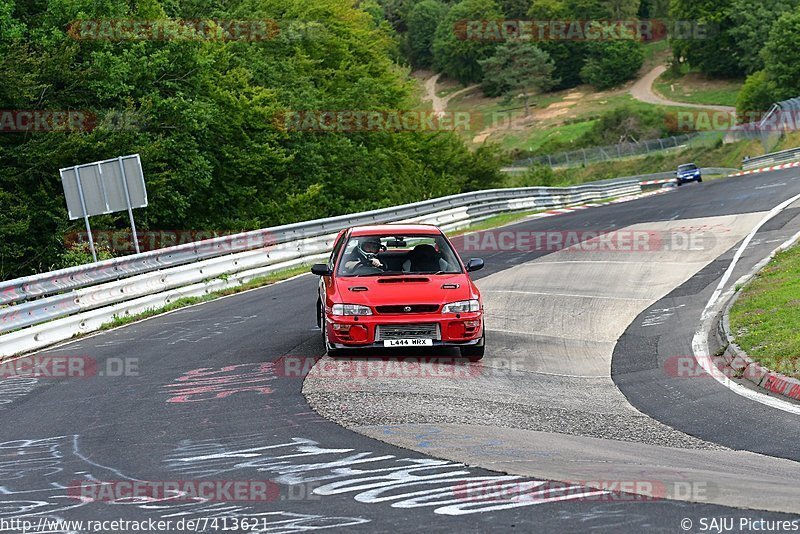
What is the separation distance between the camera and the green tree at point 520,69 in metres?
144

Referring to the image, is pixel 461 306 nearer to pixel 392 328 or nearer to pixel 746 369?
pixel 392 328

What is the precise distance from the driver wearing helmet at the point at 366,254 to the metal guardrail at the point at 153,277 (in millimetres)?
5142

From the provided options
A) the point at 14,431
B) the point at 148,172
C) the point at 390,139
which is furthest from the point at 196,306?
the point at 390,139

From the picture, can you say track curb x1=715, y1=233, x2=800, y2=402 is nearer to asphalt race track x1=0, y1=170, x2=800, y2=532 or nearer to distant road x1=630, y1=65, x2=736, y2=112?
asphalt race track x1=0, y1=170, x2=800, y2=532

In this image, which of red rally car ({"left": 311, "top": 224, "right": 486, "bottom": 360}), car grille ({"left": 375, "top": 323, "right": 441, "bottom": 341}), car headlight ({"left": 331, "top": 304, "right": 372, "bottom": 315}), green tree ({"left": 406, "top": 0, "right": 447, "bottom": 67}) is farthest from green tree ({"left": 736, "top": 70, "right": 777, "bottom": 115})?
car headlight ({"left": 331, "top": 304, "right": 372, "bottom": 315})

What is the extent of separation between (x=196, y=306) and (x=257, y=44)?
3345 cm

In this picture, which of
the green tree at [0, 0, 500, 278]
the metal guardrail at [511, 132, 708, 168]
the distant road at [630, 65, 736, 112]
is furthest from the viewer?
the distant road at [630, 65, 736, 112]

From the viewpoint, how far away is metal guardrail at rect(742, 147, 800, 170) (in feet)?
194

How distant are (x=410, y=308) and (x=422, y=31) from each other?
555 feet

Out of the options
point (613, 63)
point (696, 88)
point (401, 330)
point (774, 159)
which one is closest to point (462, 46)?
point (613, 63)

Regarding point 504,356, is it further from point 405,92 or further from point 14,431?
point 405,92

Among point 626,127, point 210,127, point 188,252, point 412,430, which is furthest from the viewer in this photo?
point 626,127

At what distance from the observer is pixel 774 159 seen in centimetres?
6134

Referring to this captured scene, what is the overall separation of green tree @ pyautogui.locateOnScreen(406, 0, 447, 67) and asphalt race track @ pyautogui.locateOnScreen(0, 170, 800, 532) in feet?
535
